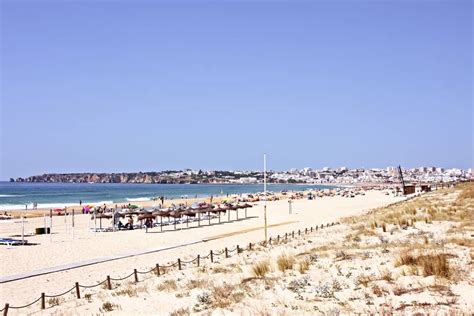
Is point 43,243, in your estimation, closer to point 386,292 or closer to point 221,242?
point 221,242

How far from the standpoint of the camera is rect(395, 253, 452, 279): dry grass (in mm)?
9837

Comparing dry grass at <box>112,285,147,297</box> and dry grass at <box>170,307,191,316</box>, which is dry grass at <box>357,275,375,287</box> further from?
dry grass at <box>112,285,147,297</box>

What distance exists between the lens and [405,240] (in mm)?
16172

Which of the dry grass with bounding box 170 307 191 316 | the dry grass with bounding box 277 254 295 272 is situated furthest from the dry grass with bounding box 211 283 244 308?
the dry grass with bounding box 277 254 295 272

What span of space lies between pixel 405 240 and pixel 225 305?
9171mm

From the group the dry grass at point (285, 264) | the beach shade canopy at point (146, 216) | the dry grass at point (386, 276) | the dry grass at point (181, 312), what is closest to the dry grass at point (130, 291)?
the dry grass at point (181, 312)

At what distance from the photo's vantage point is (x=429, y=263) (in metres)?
10.3

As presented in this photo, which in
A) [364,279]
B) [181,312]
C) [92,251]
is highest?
[364,279]

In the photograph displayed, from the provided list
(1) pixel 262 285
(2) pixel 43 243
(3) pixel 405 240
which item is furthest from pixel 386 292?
(2) pixel 43 243

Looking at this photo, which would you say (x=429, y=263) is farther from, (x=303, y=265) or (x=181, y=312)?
(x=181, y=312)

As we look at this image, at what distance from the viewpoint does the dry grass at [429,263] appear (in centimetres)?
984

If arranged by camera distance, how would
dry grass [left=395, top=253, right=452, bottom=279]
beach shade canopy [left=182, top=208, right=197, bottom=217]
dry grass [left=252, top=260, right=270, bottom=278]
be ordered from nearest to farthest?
dry grass [left=395, top=253, right=452, bottom=279] → dry grass [left=252, top=260, right=270, bottom=278] → beach shade canopy [left=182, top=208, right=197, bottom=217]

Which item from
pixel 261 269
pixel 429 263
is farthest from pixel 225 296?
pixel 429 263

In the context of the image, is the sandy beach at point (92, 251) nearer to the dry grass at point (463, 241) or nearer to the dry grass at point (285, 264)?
the dry grass at point (285, 264)
